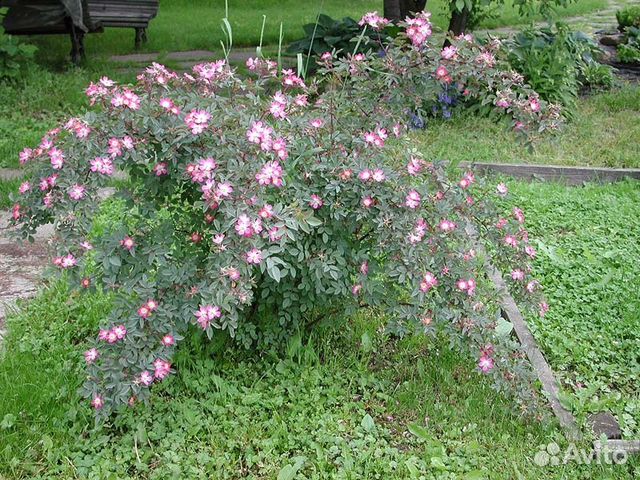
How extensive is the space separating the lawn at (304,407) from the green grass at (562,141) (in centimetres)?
229

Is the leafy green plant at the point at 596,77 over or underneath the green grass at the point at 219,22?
over

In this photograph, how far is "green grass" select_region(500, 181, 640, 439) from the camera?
3.08 m

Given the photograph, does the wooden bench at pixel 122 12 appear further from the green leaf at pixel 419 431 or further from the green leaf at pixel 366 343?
the green leaf at pixel 419 431

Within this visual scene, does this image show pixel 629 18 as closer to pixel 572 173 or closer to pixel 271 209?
pixel 572 173

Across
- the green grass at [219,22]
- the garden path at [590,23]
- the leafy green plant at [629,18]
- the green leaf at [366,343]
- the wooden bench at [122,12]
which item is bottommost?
the green grass at [219,22]

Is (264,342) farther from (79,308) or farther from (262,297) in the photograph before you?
(79,308)

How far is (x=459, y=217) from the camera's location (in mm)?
2834

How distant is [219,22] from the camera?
38.1 ft

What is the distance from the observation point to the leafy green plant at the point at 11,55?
6.95 m

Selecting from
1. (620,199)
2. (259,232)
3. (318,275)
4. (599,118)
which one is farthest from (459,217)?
(599,118)

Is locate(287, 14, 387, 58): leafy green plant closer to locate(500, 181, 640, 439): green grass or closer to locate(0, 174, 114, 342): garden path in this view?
locate(500, 181, 640, 439): green grass

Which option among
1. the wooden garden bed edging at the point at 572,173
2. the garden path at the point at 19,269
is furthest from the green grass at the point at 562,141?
the garden path at the point at 19,269

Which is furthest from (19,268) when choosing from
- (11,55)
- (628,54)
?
(628,54)

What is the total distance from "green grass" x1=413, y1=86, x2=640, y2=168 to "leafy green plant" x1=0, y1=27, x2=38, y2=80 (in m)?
3.81
